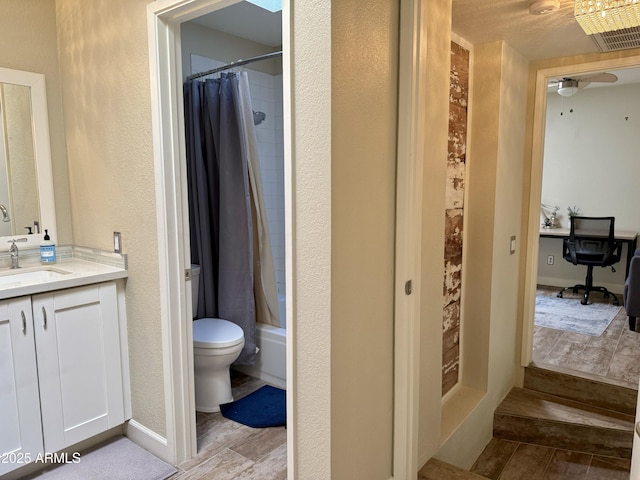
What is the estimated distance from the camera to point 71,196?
8.22ft

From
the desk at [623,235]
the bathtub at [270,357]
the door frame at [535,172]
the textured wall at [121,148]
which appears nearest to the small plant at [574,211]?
the desk at [623,235]

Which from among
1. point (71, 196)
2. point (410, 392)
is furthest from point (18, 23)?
point (410, 392)

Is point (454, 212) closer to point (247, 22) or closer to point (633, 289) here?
point (247, 22)

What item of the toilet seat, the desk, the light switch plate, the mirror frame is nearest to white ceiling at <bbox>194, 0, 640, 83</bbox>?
the mirror frame

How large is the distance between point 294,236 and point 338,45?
2.00ft

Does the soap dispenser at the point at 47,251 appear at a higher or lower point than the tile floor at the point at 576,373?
higher

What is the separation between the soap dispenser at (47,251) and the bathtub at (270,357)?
1.28 meters

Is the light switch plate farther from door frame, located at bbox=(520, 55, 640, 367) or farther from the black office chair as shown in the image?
the black office chair

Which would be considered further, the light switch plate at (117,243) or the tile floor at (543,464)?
the tile floor at (543,464)

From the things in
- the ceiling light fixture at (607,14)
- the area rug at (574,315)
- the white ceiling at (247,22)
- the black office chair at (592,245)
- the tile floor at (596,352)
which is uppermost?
the white ceiling at (247,22)

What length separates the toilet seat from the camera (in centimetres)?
251

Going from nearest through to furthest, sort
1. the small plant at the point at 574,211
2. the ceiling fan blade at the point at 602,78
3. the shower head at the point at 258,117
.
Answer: the shower head at the point at 258,117 < the ceiling fan blade at the point at 602,78 < the small plant at the point at 574,211

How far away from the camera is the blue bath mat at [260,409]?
2.50 m

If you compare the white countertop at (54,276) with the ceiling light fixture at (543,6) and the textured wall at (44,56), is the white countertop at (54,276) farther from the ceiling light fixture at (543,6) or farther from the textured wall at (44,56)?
the ceiling light fixture at (543,6)
